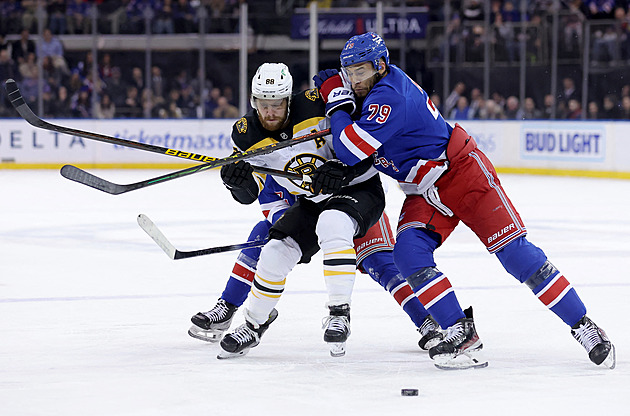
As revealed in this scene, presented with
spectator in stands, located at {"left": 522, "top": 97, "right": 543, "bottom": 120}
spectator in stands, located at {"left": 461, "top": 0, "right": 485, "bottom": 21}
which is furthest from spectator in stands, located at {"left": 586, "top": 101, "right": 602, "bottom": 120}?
spectator in stands, located at {"left": 461, "top": 0, "right": 485, "bottom": 21}

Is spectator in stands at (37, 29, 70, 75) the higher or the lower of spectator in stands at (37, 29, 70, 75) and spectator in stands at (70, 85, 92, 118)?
the higher

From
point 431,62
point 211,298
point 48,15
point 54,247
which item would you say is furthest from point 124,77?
point 211,298

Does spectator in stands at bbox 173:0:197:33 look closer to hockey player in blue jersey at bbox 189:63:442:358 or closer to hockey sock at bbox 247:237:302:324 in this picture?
hockey player in blue jersey at bbox 189:63:442:358

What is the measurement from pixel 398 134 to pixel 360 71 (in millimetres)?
236

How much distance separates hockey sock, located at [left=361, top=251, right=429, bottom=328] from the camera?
11.3ft

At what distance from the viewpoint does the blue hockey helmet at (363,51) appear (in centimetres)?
315

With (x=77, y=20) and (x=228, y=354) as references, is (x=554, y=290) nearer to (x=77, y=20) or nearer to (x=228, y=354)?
(x=228, y=354)

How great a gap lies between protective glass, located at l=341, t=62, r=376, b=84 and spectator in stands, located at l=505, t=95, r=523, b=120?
931 centimetres

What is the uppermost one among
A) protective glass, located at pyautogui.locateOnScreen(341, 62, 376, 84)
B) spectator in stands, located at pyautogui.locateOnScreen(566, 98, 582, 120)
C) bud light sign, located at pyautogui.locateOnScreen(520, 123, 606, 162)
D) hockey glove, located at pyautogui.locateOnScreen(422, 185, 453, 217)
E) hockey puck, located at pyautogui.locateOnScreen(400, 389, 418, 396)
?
protective glass, located at pyautogui.locateOnScreen(341, 62, 376, 84)

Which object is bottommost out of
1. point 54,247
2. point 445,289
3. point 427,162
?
point 54,247

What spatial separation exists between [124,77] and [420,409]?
35.0 feet

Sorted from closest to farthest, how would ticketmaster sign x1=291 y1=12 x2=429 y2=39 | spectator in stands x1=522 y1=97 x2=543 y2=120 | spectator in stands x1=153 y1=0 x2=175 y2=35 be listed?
1. spectator in stands x1=522 y1=97 x2=543 y2=120
2. spectator in stands x1=153 y1=0 x2=175 y2=35
3. ticketmaster sign x1=291 y1=12 x2=429 y2=39

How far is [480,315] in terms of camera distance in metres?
4.00

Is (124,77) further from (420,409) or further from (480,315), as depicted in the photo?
(420,409)
